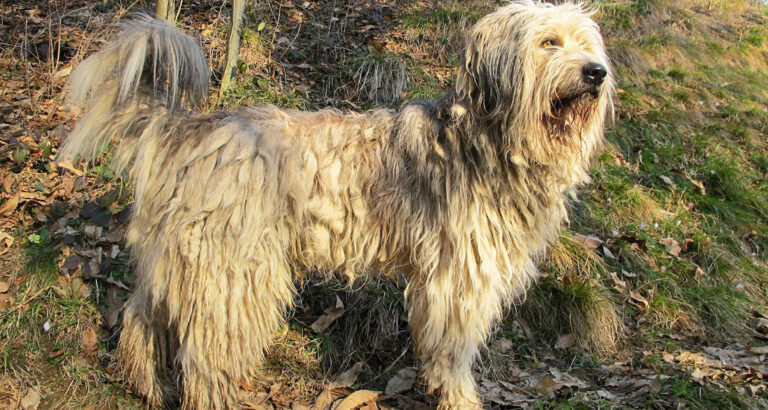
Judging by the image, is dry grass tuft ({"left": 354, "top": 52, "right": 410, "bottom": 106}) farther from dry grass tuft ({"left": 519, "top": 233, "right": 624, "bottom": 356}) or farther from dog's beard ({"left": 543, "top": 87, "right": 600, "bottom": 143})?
dog's beard ({"left": 543, "top": 87, "right": 600, "bottom": 143})

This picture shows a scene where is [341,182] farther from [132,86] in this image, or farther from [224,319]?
[132,86]

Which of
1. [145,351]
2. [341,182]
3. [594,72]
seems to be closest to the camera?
[594,72]

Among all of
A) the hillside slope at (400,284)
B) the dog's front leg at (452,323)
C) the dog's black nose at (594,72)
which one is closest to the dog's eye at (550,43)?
the dog's black nose at (594,72)

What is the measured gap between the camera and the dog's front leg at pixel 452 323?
10.0 feet

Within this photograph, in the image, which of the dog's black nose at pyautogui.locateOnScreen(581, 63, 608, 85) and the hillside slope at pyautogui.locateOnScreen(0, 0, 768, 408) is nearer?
the dog's black nose at pyautogui.locateOnScreen(581, 63, 608, 85)

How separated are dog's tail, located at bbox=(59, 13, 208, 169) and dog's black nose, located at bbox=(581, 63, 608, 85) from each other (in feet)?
6.95

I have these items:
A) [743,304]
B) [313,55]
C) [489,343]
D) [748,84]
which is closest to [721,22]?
[748,84]

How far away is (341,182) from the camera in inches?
121

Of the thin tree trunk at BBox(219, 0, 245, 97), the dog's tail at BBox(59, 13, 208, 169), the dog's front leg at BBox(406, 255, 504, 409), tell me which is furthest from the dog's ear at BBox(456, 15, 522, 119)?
the thin tree trunk at BBox(219, 0, 245, 97)

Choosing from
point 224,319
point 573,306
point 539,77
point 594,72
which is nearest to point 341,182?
point 224,319

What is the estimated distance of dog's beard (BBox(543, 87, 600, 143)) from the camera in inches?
106

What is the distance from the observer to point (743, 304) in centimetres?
500

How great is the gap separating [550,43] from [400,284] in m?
2.44

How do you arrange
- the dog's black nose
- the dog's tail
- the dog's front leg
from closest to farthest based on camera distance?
the dog's black nose < the dog's tail < the dog's front leg
